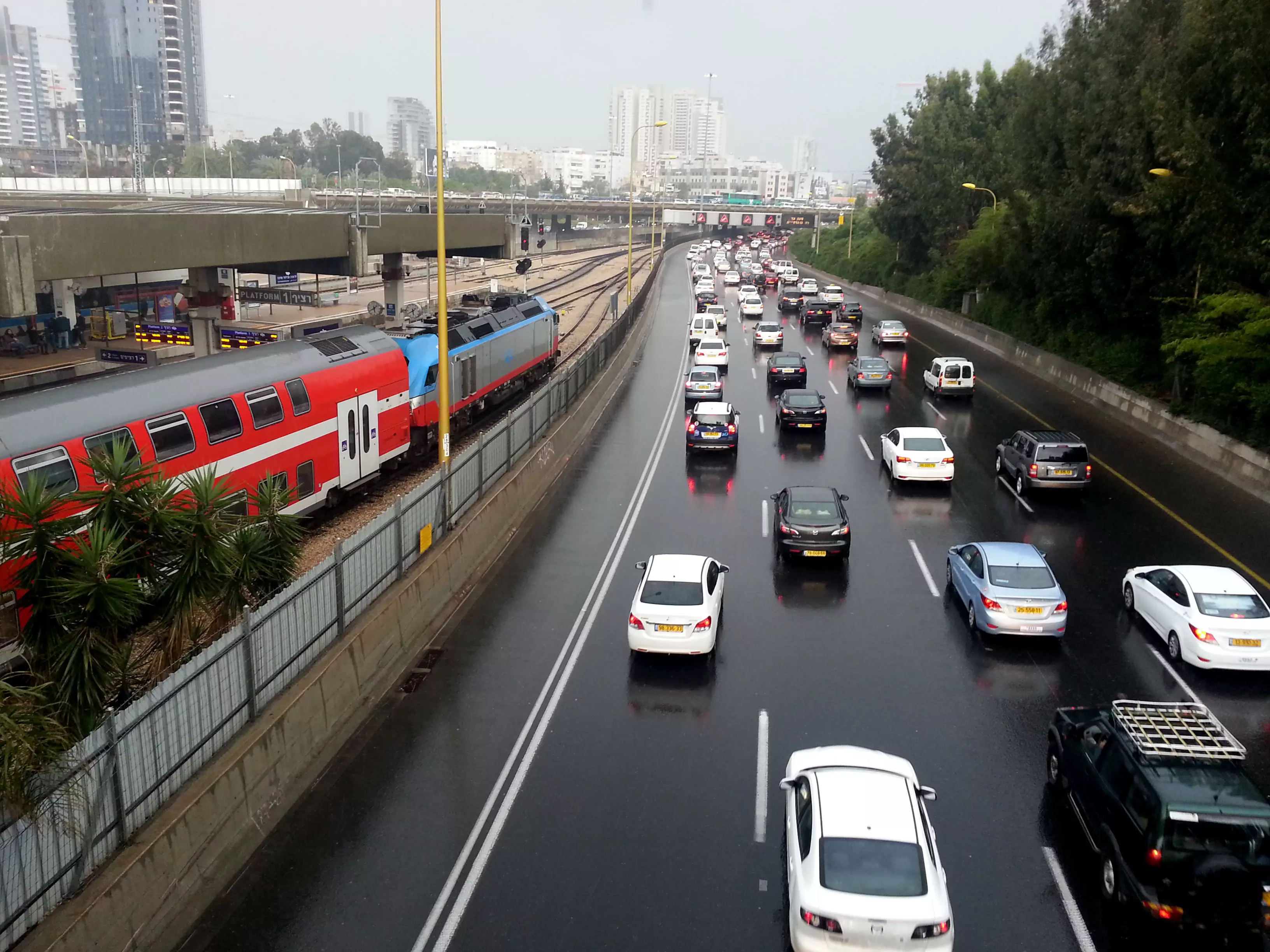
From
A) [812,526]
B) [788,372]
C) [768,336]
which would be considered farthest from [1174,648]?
[768,336]

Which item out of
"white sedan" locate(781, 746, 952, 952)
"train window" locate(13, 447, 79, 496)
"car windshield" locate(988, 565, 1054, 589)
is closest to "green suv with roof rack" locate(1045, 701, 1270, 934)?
"white sedan" locate(781, 746, 952, 952)

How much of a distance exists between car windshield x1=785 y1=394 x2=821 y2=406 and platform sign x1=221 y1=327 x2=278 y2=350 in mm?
19147

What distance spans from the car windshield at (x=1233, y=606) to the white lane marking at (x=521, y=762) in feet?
32.4

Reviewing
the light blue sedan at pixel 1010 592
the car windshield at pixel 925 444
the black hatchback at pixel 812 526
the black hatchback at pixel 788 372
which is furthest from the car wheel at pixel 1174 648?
the black hatchback at pixel 788 372

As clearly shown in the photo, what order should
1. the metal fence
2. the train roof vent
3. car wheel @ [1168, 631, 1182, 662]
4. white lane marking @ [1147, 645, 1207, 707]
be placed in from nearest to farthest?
the metal fence < white lane marking @ [1147, 645, 1207, 707] < car wheel @ [1168, 631, 1182, 662] < the train roof vent

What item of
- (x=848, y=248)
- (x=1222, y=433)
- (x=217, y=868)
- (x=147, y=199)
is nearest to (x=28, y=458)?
(x=217, y=868)

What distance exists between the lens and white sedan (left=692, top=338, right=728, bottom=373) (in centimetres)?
4403

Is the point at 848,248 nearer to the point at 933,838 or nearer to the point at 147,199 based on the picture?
the point at 147,199

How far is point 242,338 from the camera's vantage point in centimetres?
3891

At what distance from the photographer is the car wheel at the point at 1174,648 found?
1638 centimetres

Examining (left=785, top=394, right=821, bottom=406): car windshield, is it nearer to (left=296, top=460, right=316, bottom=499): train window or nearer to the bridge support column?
(left=296, top=460, right=316, bottom=499): train window

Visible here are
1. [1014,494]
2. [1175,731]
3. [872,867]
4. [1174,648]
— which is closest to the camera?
[872,867]

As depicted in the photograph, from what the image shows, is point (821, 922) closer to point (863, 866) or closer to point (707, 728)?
point (863, 866)

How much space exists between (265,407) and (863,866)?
556 inches
